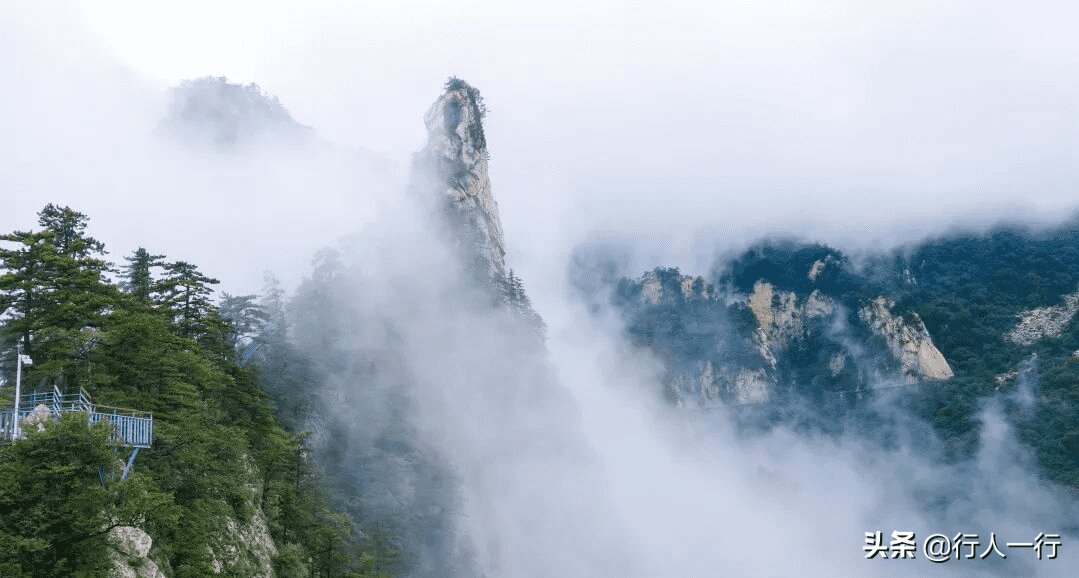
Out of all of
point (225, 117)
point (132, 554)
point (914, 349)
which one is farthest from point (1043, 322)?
point (132, 554)

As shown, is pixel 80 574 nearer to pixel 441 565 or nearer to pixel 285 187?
pixel 441 565

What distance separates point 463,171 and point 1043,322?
5431 inches

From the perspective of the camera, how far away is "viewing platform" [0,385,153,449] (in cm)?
2794

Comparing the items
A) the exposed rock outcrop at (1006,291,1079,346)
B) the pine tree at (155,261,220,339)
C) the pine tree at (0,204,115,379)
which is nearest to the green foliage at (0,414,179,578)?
the pine tree at (0,204,115,379)

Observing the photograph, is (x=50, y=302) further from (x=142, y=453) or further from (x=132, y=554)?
(x=132, y=554)

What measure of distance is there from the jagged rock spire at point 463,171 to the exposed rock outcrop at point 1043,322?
122371mm

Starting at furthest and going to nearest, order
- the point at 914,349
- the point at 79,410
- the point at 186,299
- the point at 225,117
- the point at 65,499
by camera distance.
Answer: the point at 914,349 < the point at 225,117 < the point at 186,299 < the point at 79,410 < the point at 65,499

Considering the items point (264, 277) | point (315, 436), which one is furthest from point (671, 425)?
point (315, 436)

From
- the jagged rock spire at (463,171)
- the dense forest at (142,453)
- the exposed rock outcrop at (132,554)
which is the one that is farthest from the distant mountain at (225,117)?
the exposed rock outcrop at (132,554)

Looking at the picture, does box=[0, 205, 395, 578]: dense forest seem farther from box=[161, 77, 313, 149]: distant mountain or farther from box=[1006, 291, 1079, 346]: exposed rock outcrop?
box=[1006, 291, 1079, 346]: exposed rock outcrop

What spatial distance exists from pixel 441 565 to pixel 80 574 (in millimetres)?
58743

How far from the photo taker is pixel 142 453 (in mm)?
33000

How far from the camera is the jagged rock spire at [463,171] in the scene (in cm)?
12319

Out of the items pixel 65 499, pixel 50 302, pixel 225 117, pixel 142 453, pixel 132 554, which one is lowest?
pixel 132 554
